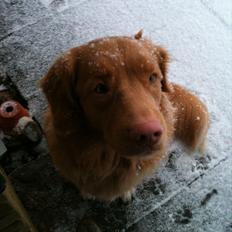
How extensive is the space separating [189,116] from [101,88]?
34.3 inches

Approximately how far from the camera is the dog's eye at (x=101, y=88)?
1595 mm

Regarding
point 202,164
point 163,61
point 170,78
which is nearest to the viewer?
point 163,61

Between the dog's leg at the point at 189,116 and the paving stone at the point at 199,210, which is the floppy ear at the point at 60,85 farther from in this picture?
the paving stone at the point at 199,210

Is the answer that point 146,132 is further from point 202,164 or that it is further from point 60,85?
point 202,164

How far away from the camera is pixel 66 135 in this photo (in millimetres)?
1824

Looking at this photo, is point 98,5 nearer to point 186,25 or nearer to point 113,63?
point 186,25

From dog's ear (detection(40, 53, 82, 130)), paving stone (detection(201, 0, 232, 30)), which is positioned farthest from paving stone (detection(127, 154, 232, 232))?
paving stone (detection(201, 0, 232, 30))

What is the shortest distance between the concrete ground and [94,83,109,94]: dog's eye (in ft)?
3.29

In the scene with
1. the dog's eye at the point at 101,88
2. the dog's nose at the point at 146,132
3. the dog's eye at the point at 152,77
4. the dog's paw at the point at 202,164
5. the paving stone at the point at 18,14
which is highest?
the paving stone at the point at 18,14

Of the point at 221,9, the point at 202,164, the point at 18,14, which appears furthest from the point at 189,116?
the point at 18,14

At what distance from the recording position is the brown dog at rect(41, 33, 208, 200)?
4.99ft

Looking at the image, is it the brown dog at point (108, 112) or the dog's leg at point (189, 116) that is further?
the dog's leg at point (189, 116)

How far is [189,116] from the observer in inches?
90.3

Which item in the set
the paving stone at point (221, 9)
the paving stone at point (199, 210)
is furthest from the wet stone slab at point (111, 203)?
the paving stone at point (221, 9)
